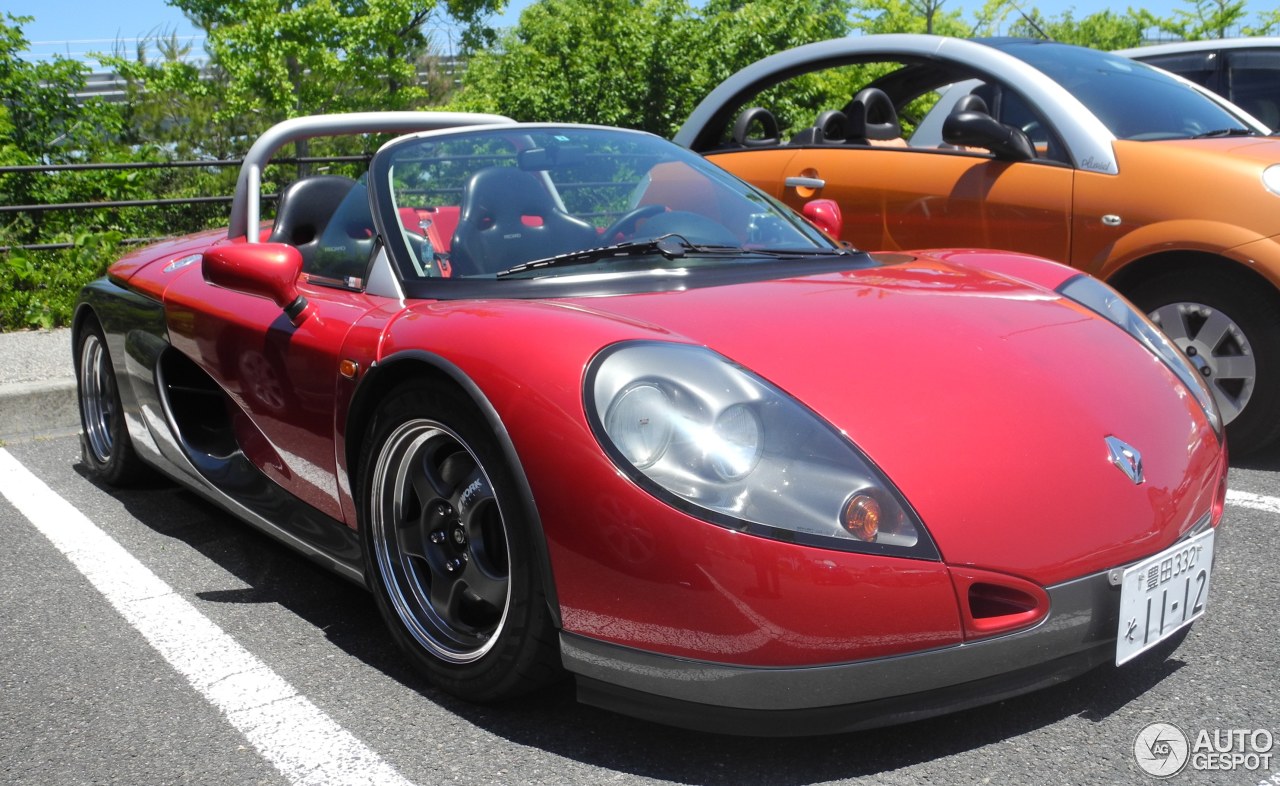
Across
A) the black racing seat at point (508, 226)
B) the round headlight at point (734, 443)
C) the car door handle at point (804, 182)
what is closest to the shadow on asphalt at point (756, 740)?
the round headlight at point (734, 443)

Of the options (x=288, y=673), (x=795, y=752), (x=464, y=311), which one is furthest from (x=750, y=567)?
(x=288, y=673)

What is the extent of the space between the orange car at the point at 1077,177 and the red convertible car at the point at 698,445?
135 cm

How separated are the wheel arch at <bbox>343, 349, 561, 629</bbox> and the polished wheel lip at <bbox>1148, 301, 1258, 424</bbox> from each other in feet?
9.40

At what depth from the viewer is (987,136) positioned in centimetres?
476

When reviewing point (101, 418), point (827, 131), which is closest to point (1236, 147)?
point (827, 131)

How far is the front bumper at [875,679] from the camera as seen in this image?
6.59 ft

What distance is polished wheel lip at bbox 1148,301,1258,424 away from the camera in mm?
4207

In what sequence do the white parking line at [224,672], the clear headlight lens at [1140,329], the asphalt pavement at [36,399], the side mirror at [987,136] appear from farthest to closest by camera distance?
the asphalt pavement at [36,399], the side mirror at [987,136], the clear headlight lens at [1140,329], the white parking line at [224,672]

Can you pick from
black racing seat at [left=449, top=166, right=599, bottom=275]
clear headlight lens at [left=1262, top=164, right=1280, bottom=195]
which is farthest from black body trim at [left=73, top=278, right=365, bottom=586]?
clear headlight lens at [left=1262, top=164, right=1280, bottom=195]

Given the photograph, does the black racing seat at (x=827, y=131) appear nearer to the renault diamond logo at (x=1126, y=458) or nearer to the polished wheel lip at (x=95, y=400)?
the polished wheel lip at (x=95, y=400)

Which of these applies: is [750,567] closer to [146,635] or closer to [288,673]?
[288,673]

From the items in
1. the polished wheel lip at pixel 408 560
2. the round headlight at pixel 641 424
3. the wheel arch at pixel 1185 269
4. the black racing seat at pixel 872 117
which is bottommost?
the polished wheel lip at pixel 408 560

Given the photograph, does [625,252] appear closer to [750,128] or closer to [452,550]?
[452,550]

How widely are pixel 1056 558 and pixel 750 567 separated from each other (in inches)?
21.2
